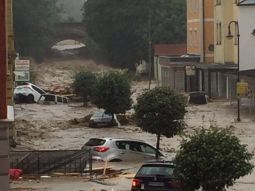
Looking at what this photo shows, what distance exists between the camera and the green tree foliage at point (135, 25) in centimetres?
10069

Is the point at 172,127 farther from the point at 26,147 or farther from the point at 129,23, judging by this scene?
the point at 129,23

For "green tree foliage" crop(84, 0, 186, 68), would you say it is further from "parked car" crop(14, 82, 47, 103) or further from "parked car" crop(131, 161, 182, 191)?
"parked car" crop(131, 161, 182, 191)

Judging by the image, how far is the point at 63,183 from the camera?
25.3 m

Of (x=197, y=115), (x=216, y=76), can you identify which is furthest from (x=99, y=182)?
(x=216, y=76)

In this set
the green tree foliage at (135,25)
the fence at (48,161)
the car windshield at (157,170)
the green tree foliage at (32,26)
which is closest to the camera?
the car windshield at (157,170)

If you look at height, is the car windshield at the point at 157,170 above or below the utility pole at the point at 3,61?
below

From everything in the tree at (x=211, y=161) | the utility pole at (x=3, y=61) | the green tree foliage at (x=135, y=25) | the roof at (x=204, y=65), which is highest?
the green tree foliage at (x=135, y=25)

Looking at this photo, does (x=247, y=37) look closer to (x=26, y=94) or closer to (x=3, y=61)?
(x=26, y=94)

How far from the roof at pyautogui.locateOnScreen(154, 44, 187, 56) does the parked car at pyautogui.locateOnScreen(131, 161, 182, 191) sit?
7397 centimetres

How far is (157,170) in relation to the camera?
20.9 meters

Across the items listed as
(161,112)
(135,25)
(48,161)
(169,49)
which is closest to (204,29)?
(169,49)

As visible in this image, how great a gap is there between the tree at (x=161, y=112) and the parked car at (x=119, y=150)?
2.41ft

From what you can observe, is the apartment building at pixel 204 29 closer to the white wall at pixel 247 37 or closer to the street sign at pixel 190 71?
the street sign at pixel 190 71

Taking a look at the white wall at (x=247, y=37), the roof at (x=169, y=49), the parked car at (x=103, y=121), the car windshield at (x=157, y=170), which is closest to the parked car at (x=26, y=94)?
the white wall at (x=247, y=37)
